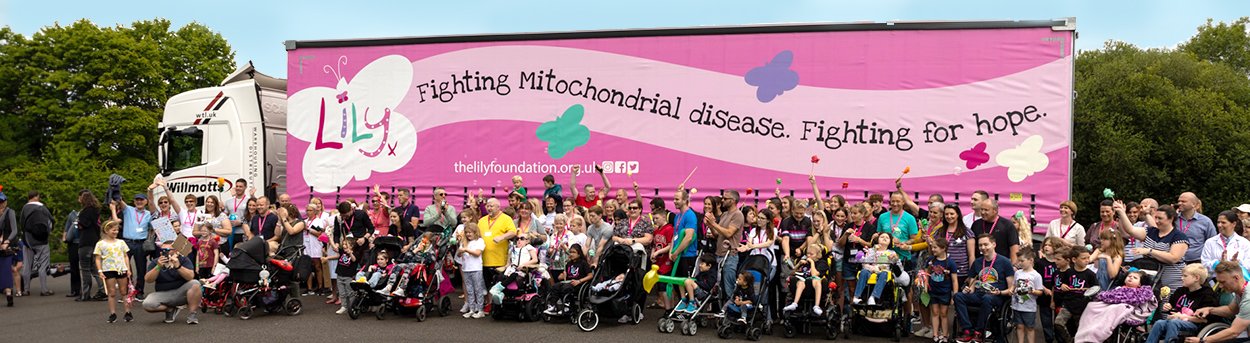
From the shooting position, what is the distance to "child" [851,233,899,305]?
892cm

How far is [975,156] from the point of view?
439 inches

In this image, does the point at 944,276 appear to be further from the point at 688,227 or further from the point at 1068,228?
the point at 688,227

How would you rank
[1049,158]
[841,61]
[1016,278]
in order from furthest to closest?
[841,61]
[1049,158]
[1016,278]

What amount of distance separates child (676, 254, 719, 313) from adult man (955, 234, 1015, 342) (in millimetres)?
2418

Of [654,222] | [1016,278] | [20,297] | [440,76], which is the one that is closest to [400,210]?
[440,76]

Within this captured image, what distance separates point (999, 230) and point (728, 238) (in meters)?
2.67

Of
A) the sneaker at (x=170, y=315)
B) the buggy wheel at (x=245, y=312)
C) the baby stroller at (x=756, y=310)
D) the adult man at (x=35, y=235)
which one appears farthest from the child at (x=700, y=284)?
the adult man at (x=35, y=235)

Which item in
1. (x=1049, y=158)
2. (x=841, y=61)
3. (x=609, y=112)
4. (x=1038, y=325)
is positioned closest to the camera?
(x=1038, y=325)

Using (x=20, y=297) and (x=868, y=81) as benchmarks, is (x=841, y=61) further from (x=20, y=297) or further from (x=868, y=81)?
(x=20, y=297)

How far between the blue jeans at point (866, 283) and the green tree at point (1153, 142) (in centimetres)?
2340

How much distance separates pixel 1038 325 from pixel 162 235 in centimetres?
1091

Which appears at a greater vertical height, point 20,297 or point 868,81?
point 868,81

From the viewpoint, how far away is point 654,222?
10.5 metres

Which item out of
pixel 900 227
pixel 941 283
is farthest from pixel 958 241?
pixel 900 227
